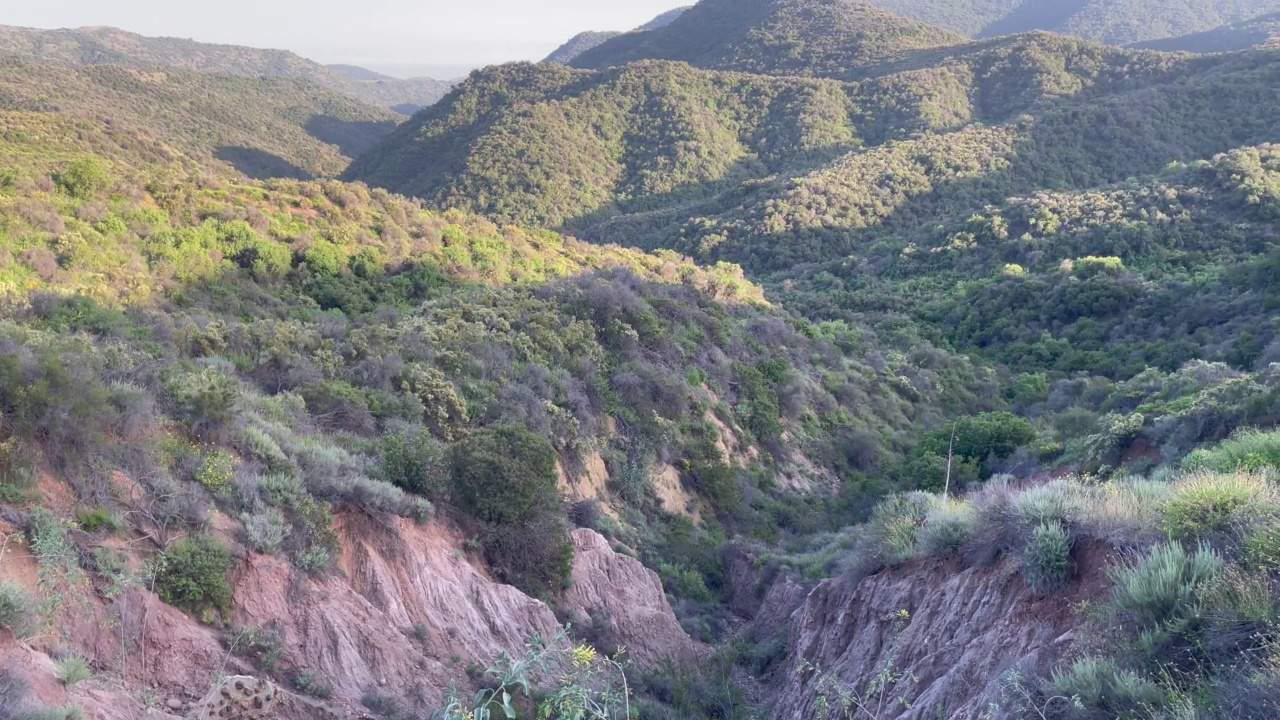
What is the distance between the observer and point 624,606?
12109 millimetres

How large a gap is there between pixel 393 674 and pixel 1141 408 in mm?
15953

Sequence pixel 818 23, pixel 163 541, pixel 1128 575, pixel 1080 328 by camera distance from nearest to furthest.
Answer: pixel 1128 575
pixel 163 541
pixel 1080 328
pixel 818 23

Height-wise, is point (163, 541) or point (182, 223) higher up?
point (182, 223)

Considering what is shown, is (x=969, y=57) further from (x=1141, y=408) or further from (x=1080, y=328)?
(x=1141, y=408)

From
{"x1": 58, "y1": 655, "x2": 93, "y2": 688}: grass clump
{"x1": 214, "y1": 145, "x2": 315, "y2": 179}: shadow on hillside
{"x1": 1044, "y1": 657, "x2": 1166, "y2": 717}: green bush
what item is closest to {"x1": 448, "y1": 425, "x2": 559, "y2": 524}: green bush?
{"x1": 58, "y1": 655, "x2": 93, "y2": 688}: grass clump

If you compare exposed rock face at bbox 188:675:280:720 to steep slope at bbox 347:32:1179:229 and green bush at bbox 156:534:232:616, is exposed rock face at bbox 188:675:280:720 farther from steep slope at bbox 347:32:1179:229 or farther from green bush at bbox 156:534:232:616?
steep slope at bbox 347:32:1179:229

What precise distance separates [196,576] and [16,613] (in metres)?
1.67

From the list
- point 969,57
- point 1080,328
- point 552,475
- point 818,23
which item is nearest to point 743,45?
point 818,23

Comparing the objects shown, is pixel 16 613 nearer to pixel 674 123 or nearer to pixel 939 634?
pixel 939 634

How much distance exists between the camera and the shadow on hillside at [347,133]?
113 meters

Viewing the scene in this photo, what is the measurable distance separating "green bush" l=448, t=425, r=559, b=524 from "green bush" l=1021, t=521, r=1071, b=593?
6719 millimetres

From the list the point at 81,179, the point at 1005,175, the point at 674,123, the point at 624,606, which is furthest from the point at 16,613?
the point at 674,123

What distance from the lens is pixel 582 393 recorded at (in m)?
18.2

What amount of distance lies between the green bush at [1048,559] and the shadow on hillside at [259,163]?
3235 inches
